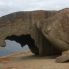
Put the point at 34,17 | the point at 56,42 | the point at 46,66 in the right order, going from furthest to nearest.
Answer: the point at 34,17 → the point at 56,42 → the point at 46,66

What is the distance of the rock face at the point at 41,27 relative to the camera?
78.2 ft

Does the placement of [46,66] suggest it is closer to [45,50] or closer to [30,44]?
[45,50]

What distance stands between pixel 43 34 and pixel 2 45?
3389 millimetres

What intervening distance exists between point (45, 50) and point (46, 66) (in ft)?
23.5

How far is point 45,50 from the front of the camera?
26672 mm

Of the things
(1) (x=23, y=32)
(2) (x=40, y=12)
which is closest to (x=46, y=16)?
(2) (x=40, y=12)

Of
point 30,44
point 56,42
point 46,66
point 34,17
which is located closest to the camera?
point 46,66

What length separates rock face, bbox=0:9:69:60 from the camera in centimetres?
2383

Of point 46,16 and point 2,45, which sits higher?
point 46,16

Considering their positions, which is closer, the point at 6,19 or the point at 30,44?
the point at 6,19

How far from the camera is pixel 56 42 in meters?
23.9

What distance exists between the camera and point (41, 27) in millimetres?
24625

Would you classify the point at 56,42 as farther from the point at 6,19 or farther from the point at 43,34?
the point at 6,19

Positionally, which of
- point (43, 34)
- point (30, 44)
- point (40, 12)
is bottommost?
point (30, 44)
